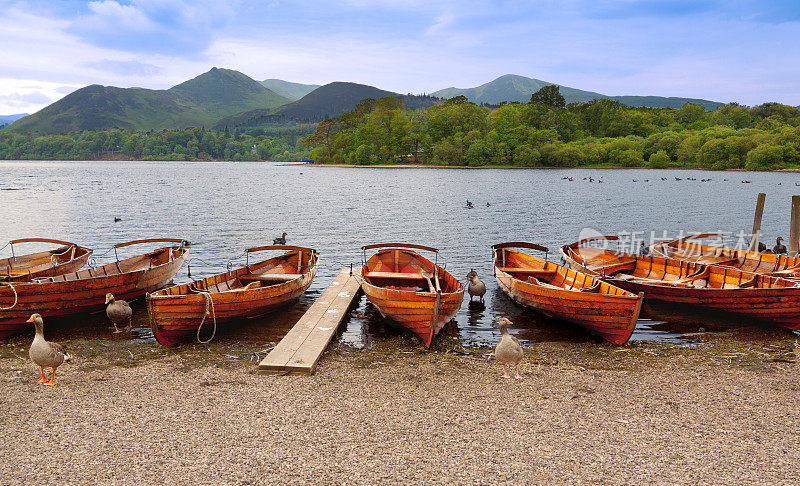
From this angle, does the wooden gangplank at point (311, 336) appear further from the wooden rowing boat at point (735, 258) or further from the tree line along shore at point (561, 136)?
the tree line along shore at point (561, 136)

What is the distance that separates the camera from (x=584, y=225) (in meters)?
44.3

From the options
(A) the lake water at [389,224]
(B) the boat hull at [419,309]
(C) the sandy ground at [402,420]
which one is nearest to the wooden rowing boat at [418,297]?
(B) the boat hull at [419,309]

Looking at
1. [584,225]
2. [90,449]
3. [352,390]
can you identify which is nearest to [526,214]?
[584,225]

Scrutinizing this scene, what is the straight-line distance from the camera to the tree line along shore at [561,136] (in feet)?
452

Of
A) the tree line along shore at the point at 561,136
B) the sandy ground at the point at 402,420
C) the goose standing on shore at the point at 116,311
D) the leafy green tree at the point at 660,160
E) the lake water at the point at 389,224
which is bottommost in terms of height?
the lake water at the point at 389,224

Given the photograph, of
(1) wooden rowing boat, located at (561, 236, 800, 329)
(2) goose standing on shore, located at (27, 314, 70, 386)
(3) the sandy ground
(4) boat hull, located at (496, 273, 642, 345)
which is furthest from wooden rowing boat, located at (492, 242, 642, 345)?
(2) goose standing on shore, located at (27, 314, 70, 386)

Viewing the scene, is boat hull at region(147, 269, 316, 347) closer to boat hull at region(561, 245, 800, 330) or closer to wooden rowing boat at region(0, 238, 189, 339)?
wooden rowing boat at region(0, 238, 189, 339)

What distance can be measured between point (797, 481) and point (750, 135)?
169m

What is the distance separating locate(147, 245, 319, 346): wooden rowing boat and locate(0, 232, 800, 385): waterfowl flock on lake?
0.03m

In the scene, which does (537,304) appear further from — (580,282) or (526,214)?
(526,214)

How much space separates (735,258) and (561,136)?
16755 cm

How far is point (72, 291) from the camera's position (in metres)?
13.8

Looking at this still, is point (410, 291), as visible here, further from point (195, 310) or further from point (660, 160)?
point (660, 160)

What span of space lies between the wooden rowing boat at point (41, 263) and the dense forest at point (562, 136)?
146 metres
